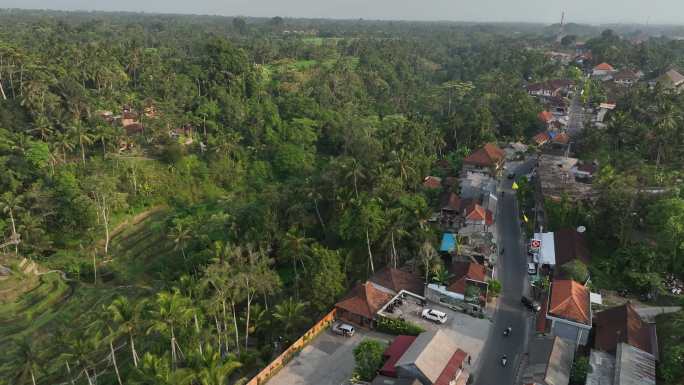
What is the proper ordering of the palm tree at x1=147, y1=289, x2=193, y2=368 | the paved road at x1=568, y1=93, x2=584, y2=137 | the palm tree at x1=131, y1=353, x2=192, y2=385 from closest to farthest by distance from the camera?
1. the palm tree at x1=131, y1=353, x2=192, y2=385
2. the palm tree at x1=147, y1=289, x2=193, y2=368
3. the paved road at x1=568, y1=93, x2=584, y2=137

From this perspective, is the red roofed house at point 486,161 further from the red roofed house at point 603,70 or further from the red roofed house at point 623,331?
the red roofed house at point 603,70

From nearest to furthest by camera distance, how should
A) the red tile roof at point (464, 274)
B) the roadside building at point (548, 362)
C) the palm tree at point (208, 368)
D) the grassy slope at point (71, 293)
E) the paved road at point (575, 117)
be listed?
the palm tree at point (208, 368) → the roadside building at point (548, 362) → the red tile roof at point (464, 274) → the grassy slope at point (71, 293) → the paved road at point (575, 117)

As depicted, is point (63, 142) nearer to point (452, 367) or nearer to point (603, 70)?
point (452, 367)

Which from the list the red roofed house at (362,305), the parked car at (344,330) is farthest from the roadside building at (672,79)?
the parked car at (344,330)

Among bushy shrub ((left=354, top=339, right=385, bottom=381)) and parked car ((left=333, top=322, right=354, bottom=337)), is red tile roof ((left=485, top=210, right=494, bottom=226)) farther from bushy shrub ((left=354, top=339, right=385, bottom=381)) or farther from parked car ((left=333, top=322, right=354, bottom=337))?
bushy shrub ((left=354, top=339, right=385, bottom=381))

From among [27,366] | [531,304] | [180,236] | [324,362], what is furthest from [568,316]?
[180,236]

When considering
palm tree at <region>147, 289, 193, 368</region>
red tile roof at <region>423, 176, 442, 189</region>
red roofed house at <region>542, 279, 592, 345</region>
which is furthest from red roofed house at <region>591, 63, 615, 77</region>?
palm tree at <region>147, 289, 193, 368</region>
